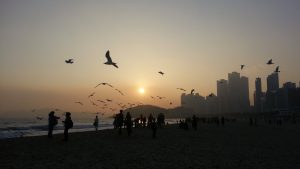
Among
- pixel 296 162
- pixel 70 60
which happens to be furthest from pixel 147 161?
pixel 70 60

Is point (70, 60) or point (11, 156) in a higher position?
point (70, 60)

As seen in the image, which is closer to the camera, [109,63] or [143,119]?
[109,63]

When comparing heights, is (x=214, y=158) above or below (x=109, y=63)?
below

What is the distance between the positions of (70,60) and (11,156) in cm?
1150

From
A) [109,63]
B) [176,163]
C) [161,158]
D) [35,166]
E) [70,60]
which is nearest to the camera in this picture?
[35,166]

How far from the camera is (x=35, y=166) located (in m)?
13.6

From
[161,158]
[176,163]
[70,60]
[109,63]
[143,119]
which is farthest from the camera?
[143,119]

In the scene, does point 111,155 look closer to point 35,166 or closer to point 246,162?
point 35,166

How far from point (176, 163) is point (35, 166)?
5.80 metres

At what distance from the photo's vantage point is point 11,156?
54.7 ft

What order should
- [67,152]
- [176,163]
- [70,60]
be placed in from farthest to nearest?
[70,60] < [67,152] < [176,163]

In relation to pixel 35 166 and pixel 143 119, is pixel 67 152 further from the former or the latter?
pixel 143 119

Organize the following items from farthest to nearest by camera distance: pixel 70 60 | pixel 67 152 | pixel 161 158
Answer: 1. pixel 70 60
2. pixel 67 152
3. pixel 161 158

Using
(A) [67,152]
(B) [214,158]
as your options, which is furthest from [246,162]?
(A) [67,152]
